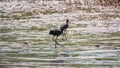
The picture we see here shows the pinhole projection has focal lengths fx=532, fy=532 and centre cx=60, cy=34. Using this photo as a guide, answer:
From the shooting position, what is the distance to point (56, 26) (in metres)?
30.8

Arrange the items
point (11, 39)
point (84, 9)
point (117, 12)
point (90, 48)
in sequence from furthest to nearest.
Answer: point (84, 9) → point (117, 12) → point (11, 39) → point (90, 48)

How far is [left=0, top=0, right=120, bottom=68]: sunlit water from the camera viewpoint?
1731cm

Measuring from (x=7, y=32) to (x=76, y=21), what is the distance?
7227mm

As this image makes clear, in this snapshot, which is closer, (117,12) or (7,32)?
(7,32)

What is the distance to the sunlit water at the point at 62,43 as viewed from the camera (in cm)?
1731

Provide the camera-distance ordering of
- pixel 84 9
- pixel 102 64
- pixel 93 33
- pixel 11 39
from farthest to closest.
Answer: pixel 84 9, pixel 93 33, pixel 11 39, pixel 102 64

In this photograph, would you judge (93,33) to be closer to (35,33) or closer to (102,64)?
(35,33)

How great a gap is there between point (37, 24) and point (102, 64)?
52.4ft

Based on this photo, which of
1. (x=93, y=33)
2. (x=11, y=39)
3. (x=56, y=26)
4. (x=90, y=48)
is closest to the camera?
(x=90, y=48)

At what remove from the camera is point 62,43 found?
23219 mm

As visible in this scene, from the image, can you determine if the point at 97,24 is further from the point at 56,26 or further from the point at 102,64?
the point at 102,64

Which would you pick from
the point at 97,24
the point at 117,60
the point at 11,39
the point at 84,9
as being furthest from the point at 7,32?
the point at 84,9

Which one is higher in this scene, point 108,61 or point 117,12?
point 108,61

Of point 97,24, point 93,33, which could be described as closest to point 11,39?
point 93,33
